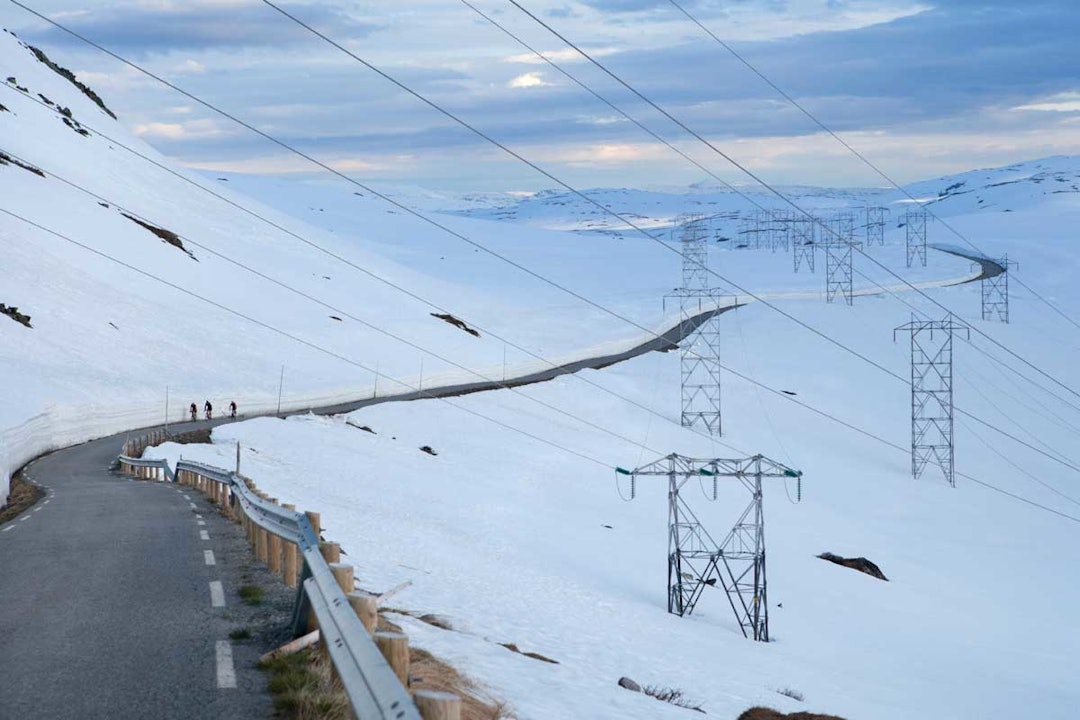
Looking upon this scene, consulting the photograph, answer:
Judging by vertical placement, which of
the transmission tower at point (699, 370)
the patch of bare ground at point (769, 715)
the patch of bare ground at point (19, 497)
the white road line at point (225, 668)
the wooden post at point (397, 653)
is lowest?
the patch of bare ground at point (769, 715)

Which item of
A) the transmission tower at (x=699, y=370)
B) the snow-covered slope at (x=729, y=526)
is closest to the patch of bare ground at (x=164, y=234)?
the transmission tower at (x=699, y=370)

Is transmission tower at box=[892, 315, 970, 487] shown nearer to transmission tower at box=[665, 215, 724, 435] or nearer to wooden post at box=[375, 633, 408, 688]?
transmission tower at box=[665, 215, 724, 435]

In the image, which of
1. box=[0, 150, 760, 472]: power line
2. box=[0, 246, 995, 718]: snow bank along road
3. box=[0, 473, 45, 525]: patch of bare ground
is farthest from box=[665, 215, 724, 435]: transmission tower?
box=[0, 246, 995, 718]: snow bank along road

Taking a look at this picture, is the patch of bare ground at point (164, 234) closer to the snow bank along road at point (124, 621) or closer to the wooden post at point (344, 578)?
the snow bank along road at point (124, 621)

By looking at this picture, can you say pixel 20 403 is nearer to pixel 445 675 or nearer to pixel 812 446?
pixel 812 446

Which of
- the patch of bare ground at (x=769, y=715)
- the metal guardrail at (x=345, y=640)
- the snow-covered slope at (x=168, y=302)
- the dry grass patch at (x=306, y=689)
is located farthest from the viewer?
the snow-covered slope at (x=168, y=302)

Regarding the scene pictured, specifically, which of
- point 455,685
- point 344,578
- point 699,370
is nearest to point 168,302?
point 699,370

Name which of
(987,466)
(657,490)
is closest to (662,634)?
(657,490)
